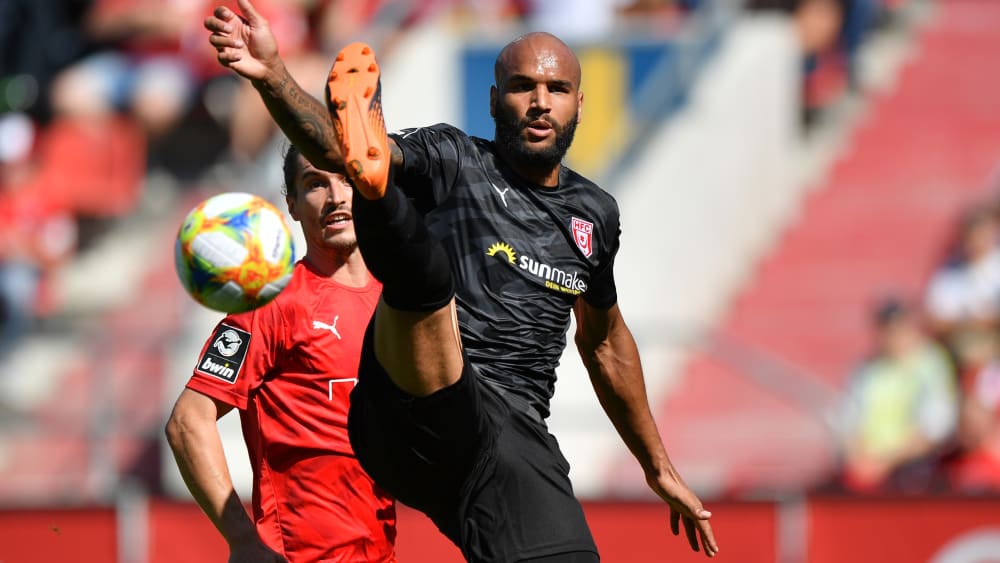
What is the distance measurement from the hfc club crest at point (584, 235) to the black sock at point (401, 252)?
0.76 meters

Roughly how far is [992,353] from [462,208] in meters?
8.24

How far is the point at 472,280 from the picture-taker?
433 centimetres

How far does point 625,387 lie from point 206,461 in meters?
1.44

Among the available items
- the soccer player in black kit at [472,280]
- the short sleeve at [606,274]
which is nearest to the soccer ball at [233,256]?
the soccer player in black kit at [472,280]

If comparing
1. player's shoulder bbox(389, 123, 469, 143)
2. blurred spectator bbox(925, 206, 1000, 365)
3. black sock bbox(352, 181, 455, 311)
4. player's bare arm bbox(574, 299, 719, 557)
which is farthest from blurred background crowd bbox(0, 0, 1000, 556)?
black sock bbox(352, 181, 455, 311)

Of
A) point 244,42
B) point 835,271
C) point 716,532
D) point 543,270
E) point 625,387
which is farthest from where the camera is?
point 835,271

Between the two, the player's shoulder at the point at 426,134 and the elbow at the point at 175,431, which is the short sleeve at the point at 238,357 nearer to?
the elbow at the point at 175,431

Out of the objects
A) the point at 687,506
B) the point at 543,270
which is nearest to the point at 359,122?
the point at 543,270

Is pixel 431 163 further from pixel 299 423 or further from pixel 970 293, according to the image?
pixel 970 293

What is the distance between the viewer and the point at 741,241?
12.5m

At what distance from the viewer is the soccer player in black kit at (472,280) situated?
12.0 ft

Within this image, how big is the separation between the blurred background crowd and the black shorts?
22.6 ft

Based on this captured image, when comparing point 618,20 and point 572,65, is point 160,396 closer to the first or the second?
point 618,20

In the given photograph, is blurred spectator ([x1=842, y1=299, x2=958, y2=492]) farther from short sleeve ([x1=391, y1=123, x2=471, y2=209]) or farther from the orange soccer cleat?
the orange soccer cleat
